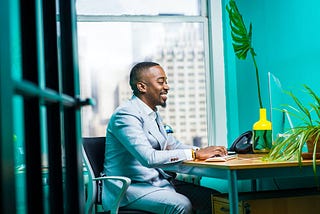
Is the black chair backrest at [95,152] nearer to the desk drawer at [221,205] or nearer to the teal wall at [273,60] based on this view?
the desk drawer at [221,205]

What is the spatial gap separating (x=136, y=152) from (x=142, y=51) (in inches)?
61.3

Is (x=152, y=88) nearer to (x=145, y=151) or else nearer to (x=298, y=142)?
(x=145, y=151)

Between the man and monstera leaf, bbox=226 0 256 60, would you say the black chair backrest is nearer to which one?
the man

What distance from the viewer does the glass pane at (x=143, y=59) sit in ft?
13.6

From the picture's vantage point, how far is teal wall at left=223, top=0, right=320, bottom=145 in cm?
331

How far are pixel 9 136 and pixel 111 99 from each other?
11.5ft

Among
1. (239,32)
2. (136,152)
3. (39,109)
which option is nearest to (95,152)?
(136,152)

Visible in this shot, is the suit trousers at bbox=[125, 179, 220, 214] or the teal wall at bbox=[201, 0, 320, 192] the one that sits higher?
the teal wall at bbox=[201, 0, 320, 192]

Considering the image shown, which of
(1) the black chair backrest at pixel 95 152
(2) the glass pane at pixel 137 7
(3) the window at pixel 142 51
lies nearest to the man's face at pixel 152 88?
(1) the black chair backrest at pixel 95 152

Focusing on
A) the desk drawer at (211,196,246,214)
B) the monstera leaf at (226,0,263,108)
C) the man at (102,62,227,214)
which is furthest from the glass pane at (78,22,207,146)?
the desk drawer at (211,196,246,214)

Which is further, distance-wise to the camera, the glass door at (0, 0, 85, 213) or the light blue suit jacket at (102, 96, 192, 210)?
the light blue suit jacket at (102, 96, 192, 210)

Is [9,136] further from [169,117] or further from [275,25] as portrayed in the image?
[169,117]

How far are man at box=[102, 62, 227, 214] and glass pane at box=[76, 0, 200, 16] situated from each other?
111 cm

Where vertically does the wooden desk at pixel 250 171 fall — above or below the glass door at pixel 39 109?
below
